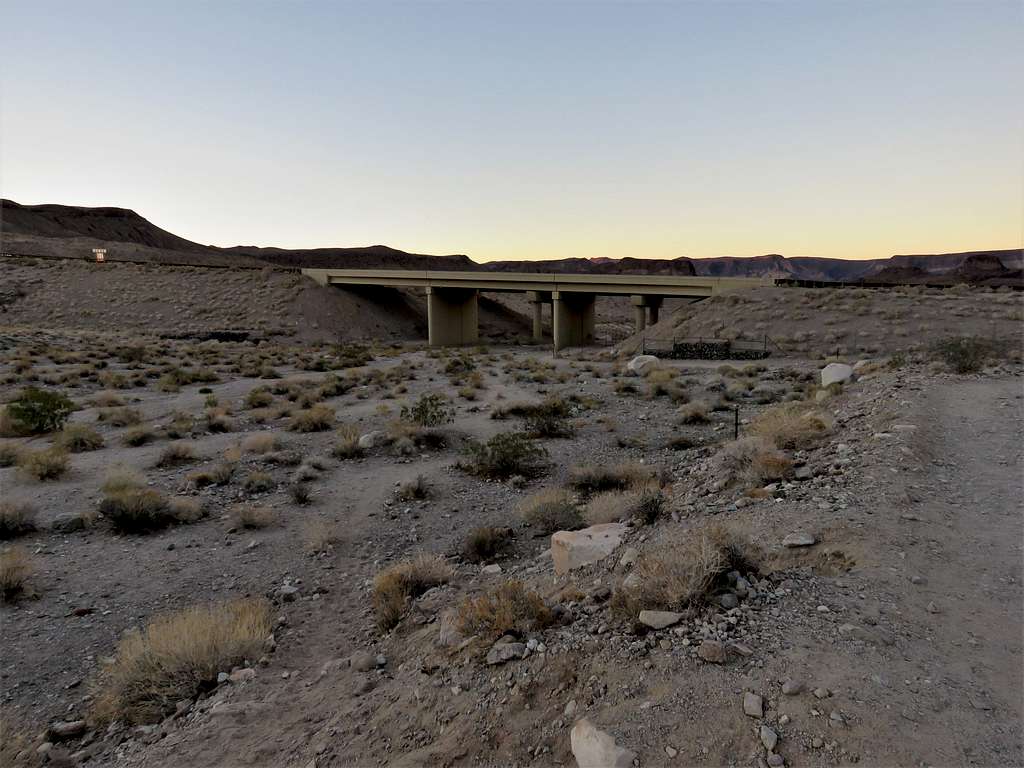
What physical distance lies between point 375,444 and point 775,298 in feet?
103

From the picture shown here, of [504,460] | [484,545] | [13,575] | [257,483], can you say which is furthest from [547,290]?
[13,575]

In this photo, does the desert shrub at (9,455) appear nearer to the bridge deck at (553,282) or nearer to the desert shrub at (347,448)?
the desert shrub at (347,448)

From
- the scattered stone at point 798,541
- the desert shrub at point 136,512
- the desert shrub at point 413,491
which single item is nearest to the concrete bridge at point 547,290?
the desert shrub at point 413,491

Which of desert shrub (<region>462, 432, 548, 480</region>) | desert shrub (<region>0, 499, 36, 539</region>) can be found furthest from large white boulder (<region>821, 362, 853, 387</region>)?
desert shrub (<region>0, 499, 36, 539</region>)

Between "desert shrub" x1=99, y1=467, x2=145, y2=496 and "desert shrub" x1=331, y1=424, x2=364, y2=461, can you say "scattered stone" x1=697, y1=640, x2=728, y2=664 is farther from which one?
"desert shrub" x1=331, y1=424, x2=364, y2=461

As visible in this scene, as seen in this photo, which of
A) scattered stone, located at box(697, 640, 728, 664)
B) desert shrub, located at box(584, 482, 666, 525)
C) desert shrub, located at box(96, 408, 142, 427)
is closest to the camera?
scattered stone, located at box(697, 640, 728, 664)

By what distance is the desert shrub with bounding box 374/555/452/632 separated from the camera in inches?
237

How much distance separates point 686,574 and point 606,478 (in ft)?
19.5

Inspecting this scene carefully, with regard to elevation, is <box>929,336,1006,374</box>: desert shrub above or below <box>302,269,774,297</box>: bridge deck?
below

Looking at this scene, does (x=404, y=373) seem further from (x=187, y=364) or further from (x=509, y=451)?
(x=509, y=451)

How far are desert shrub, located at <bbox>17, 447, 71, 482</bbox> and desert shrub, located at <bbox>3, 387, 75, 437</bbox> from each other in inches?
134

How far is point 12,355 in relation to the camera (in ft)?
93.9

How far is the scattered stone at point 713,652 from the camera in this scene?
12.8 feet

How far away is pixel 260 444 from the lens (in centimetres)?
1299
